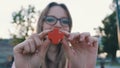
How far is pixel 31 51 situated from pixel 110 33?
7345 cm

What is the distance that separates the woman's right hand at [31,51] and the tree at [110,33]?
2851 inches

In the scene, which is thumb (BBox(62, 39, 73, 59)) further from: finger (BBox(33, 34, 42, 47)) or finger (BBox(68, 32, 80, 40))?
finger (BBox(33, 34, 42, 47))

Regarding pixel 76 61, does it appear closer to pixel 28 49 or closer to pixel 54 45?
pixel 54 45

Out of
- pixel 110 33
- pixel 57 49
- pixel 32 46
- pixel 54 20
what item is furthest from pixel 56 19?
pixel 110 33

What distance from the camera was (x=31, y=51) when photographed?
228 centimetres

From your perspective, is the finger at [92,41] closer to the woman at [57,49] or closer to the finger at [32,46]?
the woman at [57,49]

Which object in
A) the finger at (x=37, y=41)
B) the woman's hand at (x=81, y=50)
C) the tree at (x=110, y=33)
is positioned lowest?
the tree at (x=110, y=33)

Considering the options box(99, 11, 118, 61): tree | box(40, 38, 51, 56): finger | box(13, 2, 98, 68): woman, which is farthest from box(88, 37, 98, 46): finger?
box(99, 11, 118, 61): tree

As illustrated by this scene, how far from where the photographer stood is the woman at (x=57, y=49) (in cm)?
229

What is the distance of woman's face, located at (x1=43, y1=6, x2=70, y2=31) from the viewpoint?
7.98 ft

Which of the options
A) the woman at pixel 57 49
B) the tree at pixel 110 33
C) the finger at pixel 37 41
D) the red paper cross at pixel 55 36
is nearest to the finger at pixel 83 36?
the woman at pixel 57 49

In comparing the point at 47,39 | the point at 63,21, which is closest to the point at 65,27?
the point at 63,21

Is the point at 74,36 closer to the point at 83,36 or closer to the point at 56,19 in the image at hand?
the point at 83,36

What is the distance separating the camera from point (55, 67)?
2.44 meters
